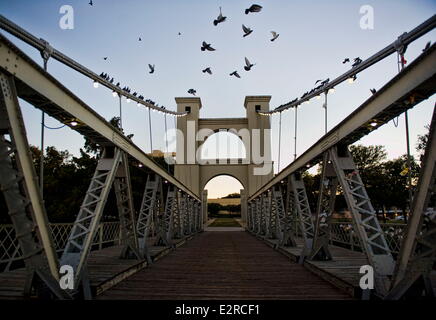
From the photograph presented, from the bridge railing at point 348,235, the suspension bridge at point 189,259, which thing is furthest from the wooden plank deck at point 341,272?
the bridge railing at point 348,235

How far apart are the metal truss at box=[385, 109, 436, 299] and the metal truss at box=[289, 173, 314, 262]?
4225 mm

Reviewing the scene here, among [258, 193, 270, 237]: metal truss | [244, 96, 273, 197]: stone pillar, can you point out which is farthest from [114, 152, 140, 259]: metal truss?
[244, 96, 273, 197]: stone pillar

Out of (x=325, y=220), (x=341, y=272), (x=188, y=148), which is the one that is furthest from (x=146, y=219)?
(x=188, y=148)

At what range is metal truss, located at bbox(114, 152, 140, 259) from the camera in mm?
6691

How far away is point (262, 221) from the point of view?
57.8 feet

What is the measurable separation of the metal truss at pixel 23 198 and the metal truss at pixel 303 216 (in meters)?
5.83

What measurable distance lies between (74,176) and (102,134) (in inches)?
656

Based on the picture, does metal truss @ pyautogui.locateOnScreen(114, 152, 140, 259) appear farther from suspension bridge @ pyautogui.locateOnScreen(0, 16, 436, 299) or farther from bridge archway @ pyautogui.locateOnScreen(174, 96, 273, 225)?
bridge archway @ pyautogui.locateOnScreen(174, 96, 273, 225)

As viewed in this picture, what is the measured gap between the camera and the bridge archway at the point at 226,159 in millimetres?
34250

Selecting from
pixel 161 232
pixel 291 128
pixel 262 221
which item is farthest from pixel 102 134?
pixel 291 128

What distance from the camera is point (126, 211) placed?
7422 millimetres

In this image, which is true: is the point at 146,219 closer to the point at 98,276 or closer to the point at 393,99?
the point at 98,276

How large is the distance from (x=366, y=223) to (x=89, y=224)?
4.64m

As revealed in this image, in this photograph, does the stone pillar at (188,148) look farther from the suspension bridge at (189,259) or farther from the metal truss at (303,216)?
the metal truss at (303,216)
